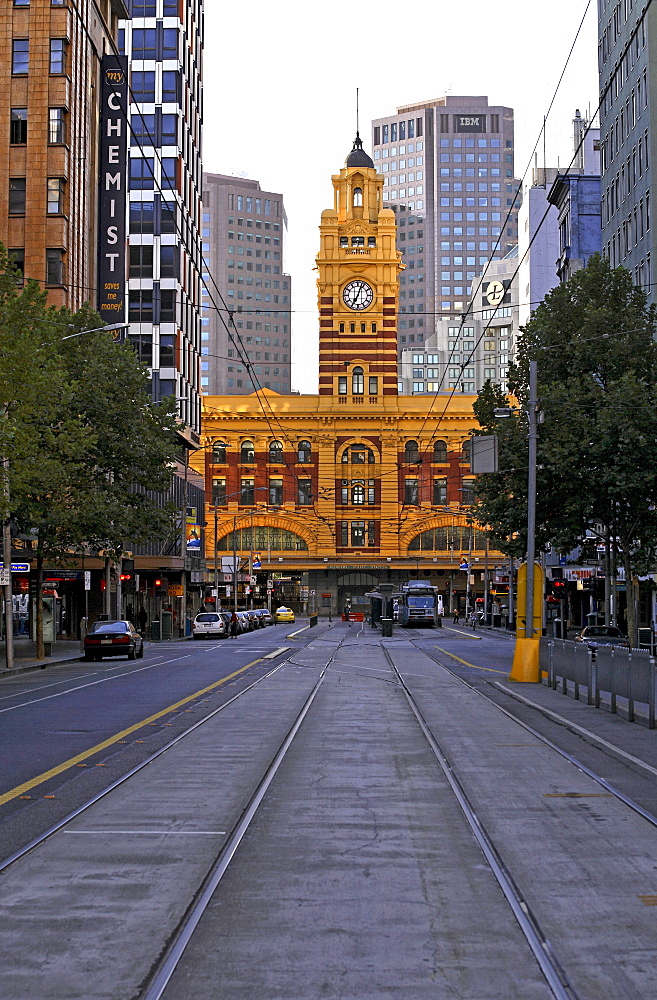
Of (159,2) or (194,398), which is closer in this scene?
(159,2)

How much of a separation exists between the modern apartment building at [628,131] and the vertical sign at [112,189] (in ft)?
87.3

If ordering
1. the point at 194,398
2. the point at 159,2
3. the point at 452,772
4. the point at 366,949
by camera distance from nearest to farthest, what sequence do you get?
the point at 366,949 < the point at 452,772 < the point at 159,2 < the point at 194,398

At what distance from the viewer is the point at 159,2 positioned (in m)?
86.2

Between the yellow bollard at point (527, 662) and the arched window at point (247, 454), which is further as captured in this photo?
the arched window at point (247, 454)

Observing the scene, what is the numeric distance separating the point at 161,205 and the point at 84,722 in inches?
2602

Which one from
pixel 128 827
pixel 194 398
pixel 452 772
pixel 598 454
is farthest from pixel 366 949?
pixel 194 398

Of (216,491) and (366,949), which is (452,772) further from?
(216,491)

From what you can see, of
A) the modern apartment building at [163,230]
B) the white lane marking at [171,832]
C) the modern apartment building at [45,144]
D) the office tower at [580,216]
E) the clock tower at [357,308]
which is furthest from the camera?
the clock tower at [357,308]

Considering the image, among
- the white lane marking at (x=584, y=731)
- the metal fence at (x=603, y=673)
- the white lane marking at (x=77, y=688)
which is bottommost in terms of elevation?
the white lane marking at (x=77, y=688)

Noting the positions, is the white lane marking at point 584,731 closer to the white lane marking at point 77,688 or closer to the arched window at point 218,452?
the white lane marking at point 77,688

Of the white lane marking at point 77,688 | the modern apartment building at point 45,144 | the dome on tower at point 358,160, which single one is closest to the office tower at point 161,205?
the modern apartment building at point 45,144

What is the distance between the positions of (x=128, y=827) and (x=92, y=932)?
3.60m

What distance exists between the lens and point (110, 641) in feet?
147

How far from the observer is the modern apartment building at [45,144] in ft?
204
